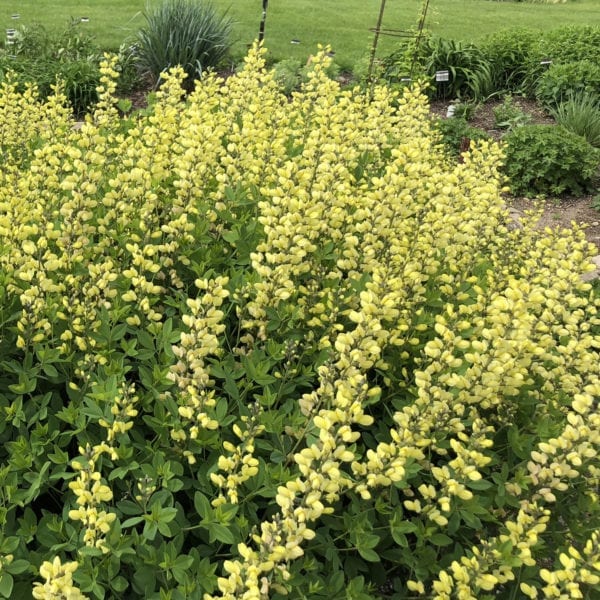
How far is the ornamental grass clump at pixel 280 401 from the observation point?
183 cm

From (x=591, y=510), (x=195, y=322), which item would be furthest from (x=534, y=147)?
(x=195, y=322)

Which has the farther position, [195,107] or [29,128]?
[29,128]

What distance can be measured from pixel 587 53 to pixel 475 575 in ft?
35.2

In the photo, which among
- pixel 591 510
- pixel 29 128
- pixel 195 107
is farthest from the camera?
pixel 29 128

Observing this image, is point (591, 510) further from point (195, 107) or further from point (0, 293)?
point (195, 107)

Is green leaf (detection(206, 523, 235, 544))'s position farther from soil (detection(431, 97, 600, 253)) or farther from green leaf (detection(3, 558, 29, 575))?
soil (detection(431, 97, 600, 253))

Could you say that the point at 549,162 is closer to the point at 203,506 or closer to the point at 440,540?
the point at 440,540

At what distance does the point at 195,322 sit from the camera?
194 cm

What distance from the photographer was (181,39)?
864 cm

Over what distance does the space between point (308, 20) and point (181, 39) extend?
5.19 metres

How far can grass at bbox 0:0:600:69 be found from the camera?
10961 millimetres

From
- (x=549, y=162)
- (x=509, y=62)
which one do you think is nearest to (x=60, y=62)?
(x=549, y=162)

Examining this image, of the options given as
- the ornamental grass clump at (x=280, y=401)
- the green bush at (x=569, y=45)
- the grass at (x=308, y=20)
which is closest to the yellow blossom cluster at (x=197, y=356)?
the ornamental grass clump at (x=280, y=401)

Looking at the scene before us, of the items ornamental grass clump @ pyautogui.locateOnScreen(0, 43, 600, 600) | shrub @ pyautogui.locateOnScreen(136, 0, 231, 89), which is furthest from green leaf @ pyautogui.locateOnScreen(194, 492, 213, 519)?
shrub @ pyautogui.locateOnScreen(136, 0, 231, 89)
